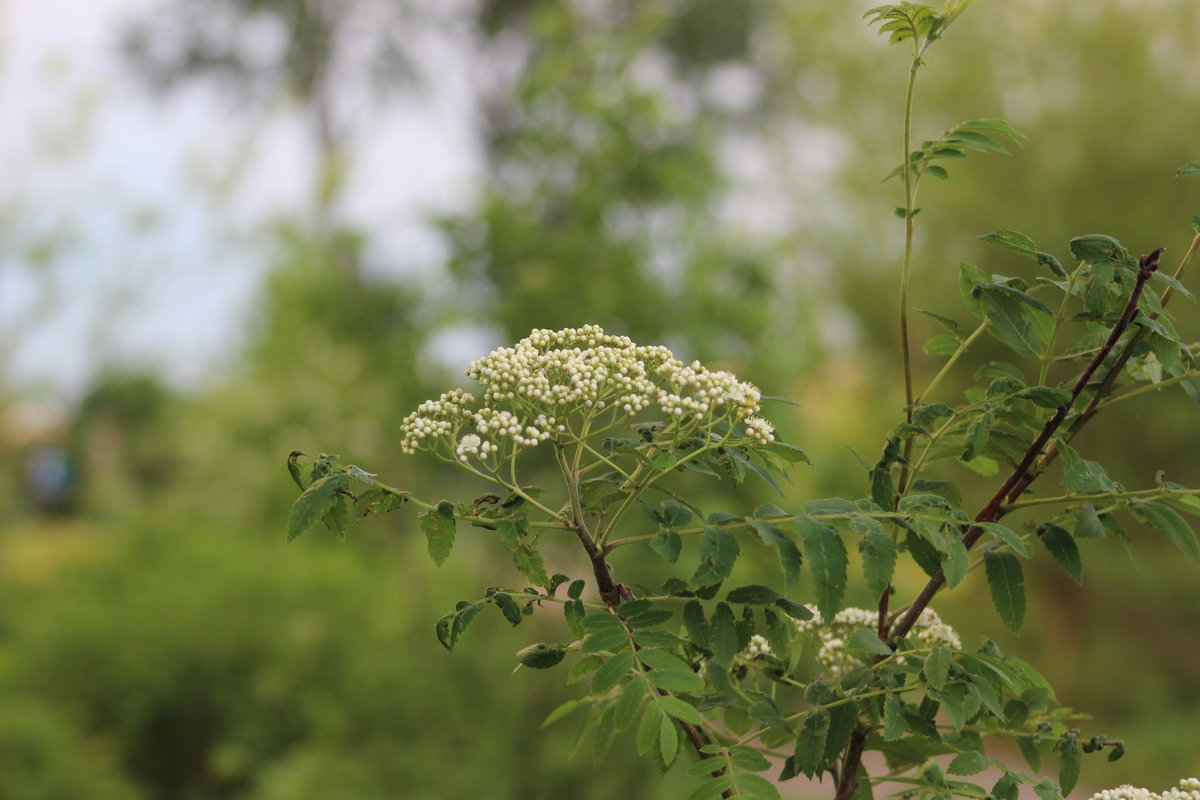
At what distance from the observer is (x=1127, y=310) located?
39.7 inches

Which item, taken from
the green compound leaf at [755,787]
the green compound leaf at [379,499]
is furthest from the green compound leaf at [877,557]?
the green compound leaf at [379,499]

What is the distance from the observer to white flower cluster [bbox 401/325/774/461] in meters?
1.02

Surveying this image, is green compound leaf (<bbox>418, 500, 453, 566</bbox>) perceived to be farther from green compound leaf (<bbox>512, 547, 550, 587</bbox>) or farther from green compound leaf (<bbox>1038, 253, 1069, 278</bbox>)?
green compound leaf (<bbox>1038, 253, 1069, 278</bbox>)

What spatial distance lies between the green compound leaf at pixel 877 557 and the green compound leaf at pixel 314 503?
1.54 feet

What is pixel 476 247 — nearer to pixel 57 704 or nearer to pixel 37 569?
pixel 57 704

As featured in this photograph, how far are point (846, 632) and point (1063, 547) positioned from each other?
11.3 inches

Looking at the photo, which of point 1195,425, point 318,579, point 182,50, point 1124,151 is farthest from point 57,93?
point 1195,425

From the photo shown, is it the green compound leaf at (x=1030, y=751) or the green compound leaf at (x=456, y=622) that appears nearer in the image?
the green compound leaf at (x=456, y=622)

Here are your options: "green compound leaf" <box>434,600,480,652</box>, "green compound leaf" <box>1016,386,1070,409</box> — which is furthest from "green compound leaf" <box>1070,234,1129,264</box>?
"green compound leaf" <box>434,600,480,652</box>

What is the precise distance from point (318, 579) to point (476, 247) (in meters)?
2.65

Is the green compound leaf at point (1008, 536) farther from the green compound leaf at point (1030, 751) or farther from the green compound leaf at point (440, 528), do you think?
the green compound leaf at point (440, 528)

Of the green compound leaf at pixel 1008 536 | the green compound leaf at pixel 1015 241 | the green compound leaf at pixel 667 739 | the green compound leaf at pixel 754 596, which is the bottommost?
the green compound leaf at pixel 667 739

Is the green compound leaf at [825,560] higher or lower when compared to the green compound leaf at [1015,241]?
lower

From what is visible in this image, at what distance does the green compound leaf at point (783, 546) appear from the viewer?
0.94 m
